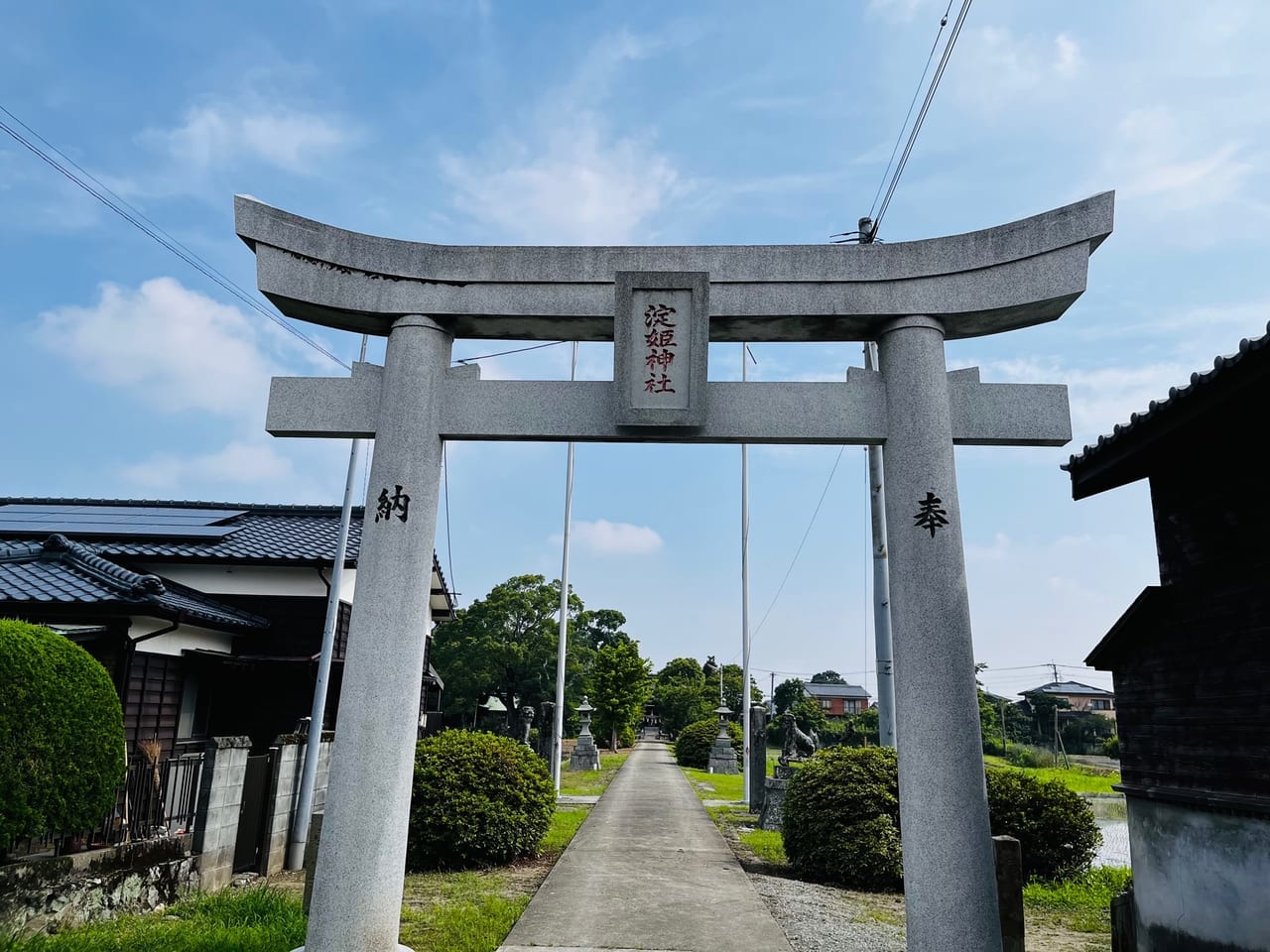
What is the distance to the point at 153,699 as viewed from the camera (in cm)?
1191

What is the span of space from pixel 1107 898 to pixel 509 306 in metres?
9.37

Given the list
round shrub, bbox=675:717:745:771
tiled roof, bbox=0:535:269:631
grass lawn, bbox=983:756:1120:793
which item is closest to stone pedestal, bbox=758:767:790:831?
tiled roof, bbox=0:535:269:631

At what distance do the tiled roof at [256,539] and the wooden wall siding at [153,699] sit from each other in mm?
2562

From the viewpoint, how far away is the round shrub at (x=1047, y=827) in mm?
9922

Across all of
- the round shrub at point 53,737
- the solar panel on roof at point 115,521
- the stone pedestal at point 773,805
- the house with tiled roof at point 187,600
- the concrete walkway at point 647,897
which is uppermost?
the solar panel on roof at point 115,521

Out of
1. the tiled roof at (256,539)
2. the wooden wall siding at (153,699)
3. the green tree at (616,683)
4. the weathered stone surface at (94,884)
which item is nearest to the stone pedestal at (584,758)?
the green tree at (616,683)

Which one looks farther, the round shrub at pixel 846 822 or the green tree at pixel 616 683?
the green tree at pixel 616 683

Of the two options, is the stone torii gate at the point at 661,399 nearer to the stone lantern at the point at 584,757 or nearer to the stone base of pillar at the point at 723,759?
the stone lantern at the point at 584,757

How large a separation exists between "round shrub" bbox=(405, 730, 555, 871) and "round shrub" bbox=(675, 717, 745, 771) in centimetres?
2363

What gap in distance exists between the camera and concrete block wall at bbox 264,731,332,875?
10.0 meters

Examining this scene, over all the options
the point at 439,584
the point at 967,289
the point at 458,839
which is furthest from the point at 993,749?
the point at 967,289

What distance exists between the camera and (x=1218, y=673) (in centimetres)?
537

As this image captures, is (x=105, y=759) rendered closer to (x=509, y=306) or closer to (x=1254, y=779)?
(x=509, y=306)

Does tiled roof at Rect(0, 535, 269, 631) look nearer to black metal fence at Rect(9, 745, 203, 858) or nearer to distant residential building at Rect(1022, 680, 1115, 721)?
black metal fence at Rect(9, 745, 203, 858)
